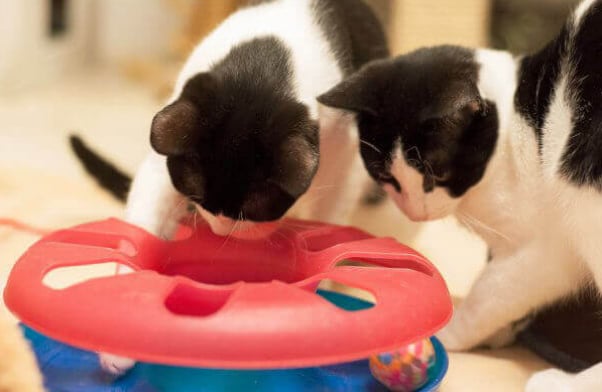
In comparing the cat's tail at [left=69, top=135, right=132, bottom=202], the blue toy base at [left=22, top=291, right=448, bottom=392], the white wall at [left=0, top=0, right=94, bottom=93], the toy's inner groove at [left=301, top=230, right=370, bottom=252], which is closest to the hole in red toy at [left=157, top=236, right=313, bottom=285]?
the toy's inner groove at [left=301, top=230, right=370, bottom=252]

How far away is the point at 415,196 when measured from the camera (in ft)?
4.77

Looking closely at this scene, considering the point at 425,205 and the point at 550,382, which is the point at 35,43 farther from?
the point at 550,382

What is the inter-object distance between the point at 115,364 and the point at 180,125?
16.3 inches

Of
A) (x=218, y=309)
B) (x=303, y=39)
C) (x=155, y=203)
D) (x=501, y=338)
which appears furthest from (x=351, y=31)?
(x=218, y=309)

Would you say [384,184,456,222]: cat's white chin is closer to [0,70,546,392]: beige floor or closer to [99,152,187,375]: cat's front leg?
[0,70,546,392]: beige floor

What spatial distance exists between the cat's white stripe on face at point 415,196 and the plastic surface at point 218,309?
0.13 meters

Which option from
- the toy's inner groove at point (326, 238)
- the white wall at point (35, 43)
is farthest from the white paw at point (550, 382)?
the white wall at point (35, 43)

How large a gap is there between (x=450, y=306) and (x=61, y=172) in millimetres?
1564

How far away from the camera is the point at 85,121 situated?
2975mm

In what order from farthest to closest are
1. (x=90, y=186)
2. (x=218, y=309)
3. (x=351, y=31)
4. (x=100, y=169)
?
(x=90, y=186)
(x=100, y=169)
(x=351, y=31)
(x=218, y=309)

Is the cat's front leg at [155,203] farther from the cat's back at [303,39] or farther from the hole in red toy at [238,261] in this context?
the cat's back at [303,39]

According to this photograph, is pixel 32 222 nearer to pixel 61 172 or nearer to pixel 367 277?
pixel 61 172

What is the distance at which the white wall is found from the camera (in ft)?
9.91

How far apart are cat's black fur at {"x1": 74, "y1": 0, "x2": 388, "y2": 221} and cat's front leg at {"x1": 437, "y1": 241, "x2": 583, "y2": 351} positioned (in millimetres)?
436
